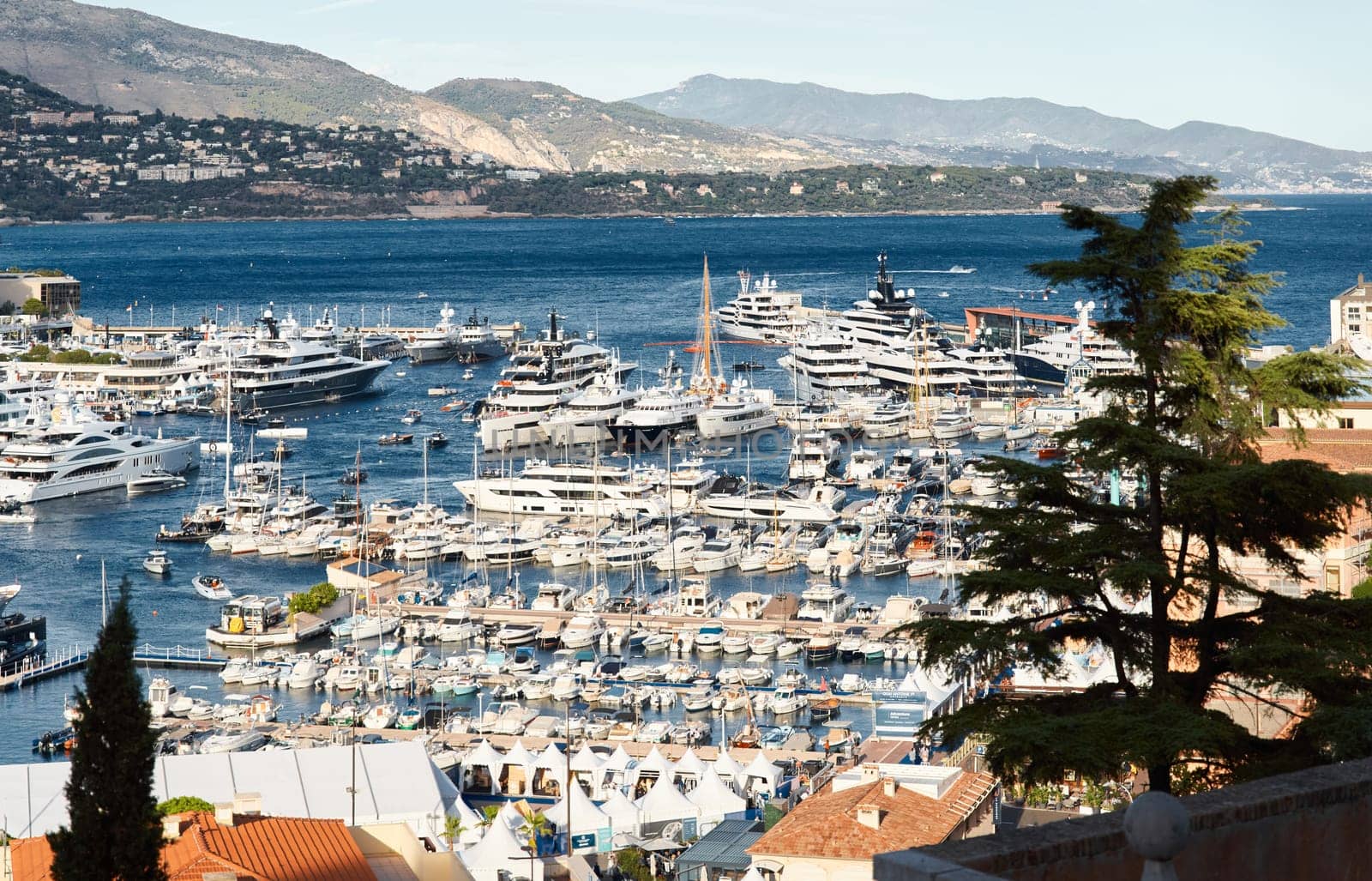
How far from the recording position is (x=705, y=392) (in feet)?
160

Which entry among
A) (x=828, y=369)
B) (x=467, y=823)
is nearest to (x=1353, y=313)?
(x=828, y=369)

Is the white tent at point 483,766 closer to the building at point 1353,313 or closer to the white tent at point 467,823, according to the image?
the white tent at point 467,823

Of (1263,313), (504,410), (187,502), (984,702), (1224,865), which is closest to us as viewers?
(1224,865)

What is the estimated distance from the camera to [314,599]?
26.5 metres

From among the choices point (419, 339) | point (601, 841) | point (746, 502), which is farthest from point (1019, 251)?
point (601, 841)

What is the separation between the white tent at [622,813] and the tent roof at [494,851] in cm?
193

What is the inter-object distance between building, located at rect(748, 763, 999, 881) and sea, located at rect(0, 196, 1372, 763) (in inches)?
314

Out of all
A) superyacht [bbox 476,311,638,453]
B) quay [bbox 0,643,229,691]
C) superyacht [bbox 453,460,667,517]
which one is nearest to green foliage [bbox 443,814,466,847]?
quay [bbox 0,643,229,691]

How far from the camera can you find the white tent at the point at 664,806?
15.4m

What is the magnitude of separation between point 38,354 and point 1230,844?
5920cm

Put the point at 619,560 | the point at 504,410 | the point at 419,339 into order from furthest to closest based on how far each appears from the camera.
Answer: the point at 419,339, the point at 504,410, the point at 619,560

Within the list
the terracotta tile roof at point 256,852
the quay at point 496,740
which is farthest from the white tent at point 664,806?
the terracotta tile roof at point 256,852

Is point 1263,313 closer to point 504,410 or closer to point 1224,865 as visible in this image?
point 1224,865

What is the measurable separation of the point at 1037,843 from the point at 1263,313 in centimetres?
586
